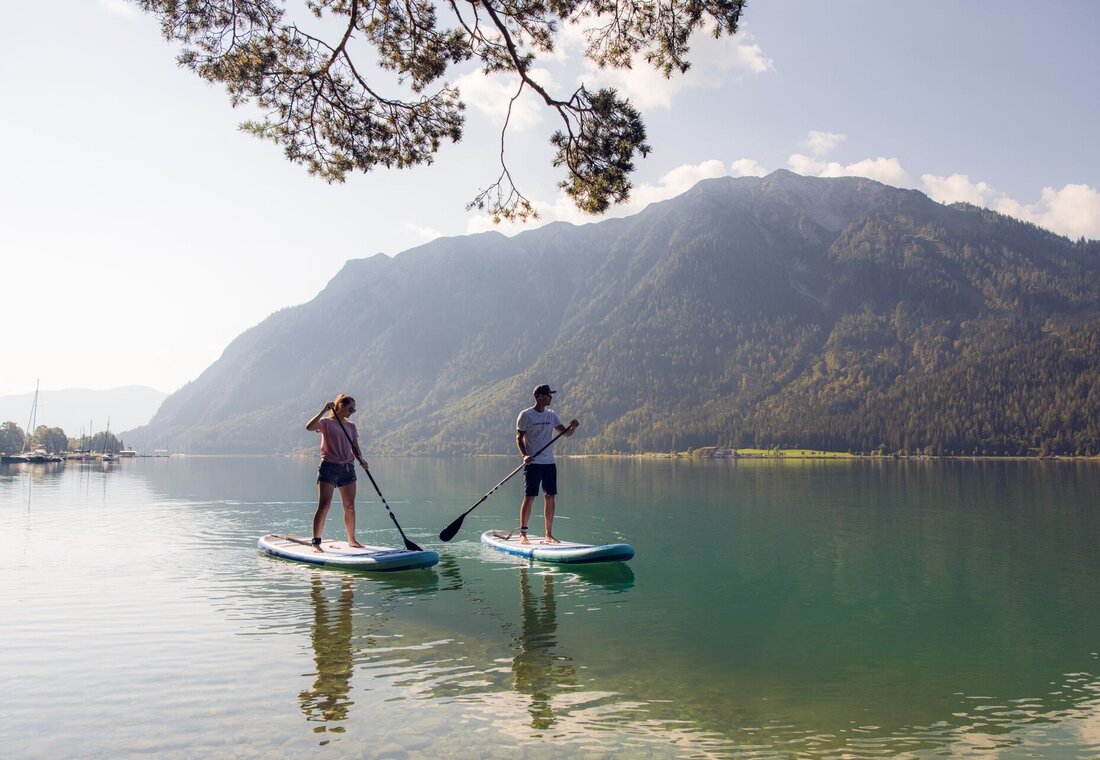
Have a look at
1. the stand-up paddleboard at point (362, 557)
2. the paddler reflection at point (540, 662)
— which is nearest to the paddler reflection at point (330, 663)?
the stand-up paddleboard at point (362, 557)

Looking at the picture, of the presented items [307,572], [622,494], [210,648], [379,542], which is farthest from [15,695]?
[622,494]

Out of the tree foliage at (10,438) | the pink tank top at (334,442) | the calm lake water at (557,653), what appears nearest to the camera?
the calm lake water at (557,653)

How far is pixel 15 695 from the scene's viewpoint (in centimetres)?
919

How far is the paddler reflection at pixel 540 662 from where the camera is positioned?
894 cm

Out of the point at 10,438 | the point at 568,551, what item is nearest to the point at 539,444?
the point at 568,551

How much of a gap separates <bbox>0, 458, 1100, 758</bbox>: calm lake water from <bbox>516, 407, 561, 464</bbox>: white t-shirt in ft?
9.15

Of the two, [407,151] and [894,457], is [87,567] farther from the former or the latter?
[894,457]

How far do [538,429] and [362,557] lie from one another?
5.10 metres

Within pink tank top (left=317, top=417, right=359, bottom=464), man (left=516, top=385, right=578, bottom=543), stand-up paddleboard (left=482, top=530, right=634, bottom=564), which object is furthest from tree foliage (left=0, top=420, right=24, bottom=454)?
man (left=516, top=385, right=578, bottom=543)

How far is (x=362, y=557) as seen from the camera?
1769 cm

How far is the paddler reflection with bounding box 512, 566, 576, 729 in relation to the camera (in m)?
8.94

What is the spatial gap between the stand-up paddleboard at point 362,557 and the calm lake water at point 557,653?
1.32 feet

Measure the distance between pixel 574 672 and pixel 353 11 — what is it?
35.8 ft

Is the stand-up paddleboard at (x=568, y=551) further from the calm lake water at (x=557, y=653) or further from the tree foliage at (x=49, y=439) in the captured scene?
the tree foliage at (x=49, y=439)
